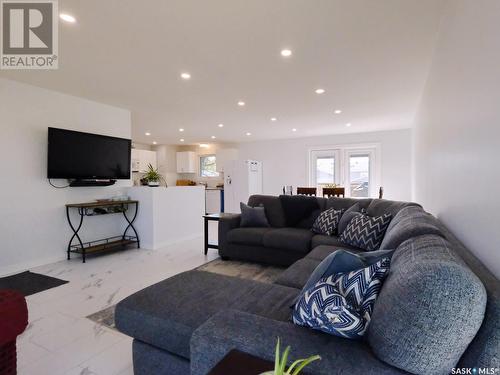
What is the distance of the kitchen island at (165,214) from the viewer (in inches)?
177

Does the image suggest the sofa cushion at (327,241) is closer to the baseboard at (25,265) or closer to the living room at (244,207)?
the living room at (244,207)

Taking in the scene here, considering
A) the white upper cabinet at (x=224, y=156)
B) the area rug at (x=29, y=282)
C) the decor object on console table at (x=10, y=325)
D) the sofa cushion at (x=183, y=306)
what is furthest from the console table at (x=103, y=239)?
the white upper cabinet at (x=224, y=156)

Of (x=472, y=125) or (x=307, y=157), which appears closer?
(x=472, y=125)

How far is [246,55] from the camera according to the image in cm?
282

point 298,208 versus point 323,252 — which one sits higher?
point 298,208

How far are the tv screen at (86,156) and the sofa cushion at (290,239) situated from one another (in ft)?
9.10

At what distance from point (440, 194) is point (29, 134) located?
4814mm

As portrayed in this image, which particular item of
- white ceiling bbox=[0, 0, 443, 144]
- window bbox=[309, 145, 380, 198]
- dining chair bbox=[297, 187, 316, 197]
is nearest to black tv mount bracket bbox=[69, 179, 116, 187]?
white ceiling bbox=[0, 0, 443, 144]

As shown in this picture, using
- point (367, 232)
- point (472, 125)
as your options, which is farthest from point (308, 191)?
point (472, 125)

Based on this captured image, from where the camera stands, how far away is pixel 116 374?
163cm

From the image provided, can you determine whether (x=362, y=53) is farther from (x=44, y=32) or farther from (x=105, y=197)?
(x=105, y=197)

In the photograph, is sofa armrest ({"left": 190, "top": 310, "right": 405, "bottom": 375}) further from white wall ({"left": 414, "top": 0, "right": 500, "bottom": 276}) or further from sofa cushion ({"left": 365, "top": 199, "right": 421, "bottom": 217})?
sofa cushion ({"left": 365, "top": 199, "right": 421, "bottom": 217})

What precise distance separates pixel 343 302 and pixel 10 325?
1073 mm

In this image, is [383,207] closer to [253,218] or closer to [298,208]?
[298,208]
